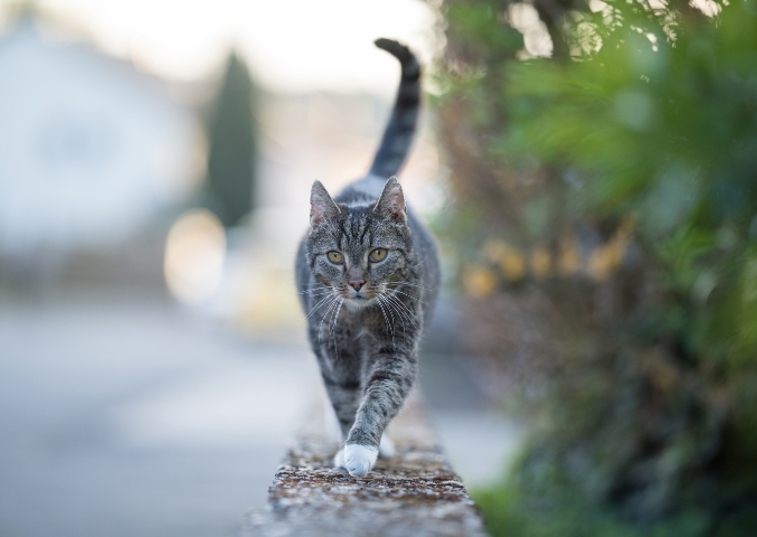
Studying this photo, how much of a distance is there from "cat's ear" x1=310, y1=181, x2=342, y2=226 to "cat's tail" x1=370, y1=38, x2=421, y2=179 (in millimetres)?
804

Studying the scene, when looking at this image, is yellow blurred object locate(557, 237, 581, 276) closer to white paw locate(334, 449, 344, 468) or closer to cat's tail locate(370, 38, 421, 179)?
cat's tail locate(370, 38, 421, 179)

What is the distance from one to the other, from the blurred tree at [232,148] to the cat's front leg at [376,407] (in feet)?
82.3

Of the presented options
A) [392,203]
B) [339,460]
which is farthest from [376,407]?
[392,203]

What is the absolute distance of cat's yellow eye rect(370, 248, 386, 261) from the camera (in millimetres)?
2807

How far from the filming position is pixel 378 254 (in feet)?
9.23

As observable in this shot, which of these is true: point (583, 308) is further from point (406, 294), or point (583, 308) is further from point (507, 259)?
point (406, 294)

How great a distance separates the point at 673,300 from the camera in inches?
162

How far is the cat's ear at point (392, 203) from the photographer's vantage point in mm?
2746

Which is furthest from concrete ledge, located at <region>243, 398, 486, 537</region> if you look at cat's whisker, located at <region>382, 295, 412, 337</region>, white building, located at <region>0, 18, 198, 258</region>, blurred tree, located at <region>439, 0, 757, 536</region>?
white building, located at <region>0, 18, 198, 258</region>

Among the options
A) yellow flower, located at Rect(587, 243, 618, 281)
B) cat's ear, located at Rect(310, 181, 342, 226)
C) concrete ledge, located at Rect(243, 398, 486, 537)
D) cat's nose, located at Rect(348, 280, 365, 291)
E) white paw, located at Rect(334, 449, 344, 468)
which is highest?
yellow flower, located at Rect(587, 243, 618, 281)

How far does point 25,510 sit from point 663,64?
601 cm

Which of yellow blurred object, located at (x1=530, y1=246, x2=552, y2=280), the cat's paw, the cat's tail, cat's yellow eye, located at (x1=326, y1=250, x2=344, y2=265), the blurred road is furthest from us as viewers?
the blurred road

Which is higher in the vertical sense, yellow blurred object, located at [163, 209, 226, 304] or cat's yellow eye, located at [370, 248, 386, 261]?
yellow blurred object, located at [163, 209, 226, 304]

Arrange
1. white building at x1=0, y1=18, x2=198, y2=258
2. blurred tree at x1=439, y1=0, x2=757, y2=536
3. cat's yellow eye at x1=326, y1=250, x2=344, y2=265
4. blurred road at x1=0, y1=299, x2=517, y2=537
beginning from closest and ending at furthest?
1. cat's yellow eye at x1=326, y1=250, x2=344, y2=265
2. blurred tree at x1=439, y1=0, x2=757, y2=536
3. blurred road at x1=0, y1=299, x2=517, y2=537
4. white building at x1=0, y1=18, x2=198, y2=258
